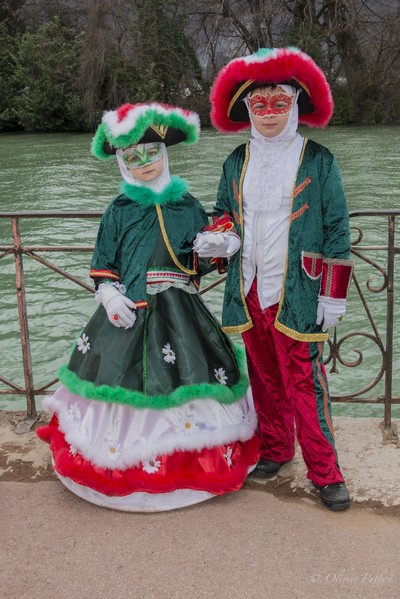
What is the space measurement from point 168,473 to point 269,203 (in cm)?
98

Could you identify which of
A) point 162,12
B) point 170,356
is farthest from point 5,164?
point 170,356

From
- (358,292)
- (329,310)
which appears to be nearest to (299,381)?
(329,310)

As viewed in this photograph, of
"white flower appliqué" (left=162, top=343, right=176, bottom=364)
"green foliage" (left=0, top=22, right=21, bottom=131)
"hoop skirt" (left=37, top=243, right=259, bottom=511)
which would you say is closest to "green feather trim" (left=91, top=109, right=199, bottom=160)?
"hoop skirt" (left=37, top=243, right=259, bottom=511)

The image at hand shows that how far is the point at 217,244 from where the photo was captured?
2318mm

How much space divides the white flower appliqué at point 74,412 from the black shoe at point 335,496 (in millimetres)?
902

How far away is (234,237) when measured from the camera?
7.75 ft

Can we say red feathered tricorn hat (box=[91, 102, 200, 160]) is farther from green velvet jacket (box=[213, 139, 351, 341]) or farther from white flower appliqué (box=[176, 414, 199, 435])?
white flower appliqué (box=[176, 414, 199, 435])

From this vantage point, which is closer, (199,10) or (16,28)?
(199,10)

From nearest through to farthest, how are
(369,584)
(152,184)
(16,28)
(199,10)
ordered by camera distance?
1. (369,584)
2. (152,184)
3. (199,10)
4. (16,28)

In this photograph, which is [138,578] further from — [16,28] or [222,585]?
[16,28]

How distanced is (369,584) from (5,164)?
16114 millimetres

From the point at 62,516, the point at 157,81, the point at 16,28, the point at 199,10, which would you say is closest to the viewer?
the point at 62,516

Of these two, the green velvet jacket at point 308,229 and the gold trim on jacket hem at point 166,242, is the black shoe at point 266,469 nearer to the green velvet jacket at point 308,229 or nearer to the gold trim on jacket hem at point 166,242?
the green velvet jacket at point 308,229

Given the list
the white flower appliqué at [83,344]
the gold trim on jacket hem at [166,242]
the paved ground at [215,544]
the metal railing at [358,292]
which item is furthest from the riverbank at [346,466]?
the gold trim on jacket hem at [166,242]
